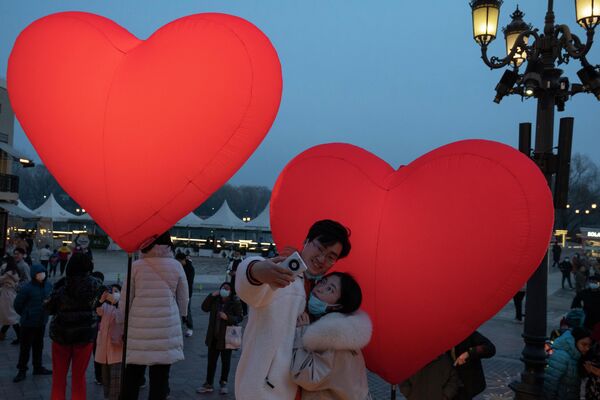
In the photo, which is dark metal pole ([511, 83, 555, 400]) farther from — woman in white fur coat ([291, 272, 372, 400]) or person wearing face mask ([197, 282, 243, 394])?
woman in white fur coat ([291, 272, 372, 400])

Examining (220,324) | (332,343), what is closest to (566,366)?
(220,324)

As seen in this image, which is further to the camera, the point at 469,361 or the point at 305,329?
the point at 469,361

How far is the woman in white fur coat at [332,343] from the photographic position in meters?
2.23

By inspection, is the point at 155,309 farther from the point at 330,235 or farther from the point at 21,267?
the point at 21,267

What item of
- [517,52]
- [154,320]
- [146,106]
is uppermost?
[517,52]

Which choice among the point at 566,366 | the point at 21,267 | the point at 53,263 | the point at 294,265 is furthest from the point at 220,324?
the point at 53,263

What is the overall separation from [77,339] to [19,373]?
8.14 ft

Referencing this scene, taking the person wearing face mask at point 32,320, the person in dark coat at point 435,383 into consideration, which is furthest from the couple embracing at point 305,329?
the person wearing face mask at point 32,320

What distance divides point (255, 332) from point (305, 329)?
0.27 meters

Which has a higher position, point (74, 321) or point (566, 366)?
point (74, 321)

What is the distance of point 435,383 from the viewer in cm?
411

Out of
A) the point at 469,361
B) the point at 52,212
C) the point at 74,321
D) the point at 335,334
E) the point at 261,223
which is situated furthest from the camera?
the point at 52,212

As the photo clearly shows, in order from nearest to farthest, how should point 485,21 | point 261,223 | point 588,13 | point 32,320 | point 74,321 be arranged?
point 74,321
point 588,13
point 32,320
point 485,21
point 261,223

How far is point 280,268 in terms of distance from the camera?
1910mm
